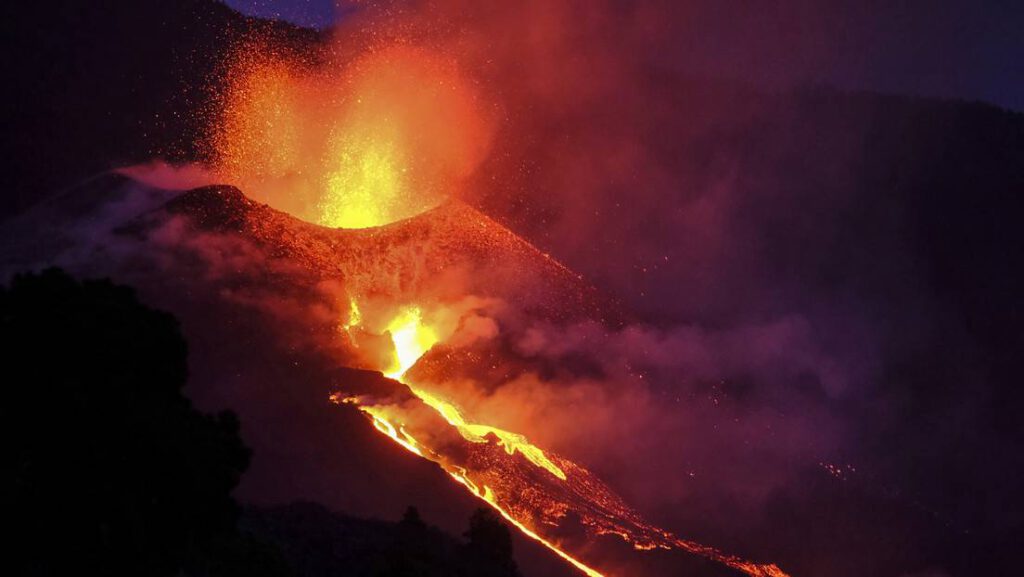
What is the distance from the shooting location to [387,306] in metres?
28.3

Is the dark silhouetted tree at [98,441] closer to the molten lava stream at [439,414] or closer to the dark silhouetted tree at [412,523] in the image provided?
the dark silhouetted tree at [412,523]

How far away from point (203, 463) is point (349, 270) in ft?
61.3

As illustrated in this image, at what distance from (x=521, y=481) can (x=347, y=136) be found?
888 inches

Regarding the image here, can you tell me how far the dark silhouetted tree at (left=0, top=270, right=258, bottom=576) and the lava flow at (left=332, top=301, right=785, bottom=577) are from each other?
949cm

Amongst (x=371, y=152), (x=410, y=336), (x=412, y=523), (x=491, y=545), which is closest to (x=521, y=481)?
(x=491, y=545)

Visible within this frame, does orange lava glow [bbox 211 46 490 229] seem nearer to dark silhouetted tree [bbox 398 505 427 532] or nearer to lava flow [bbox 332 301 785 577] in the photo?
lava flow [bbox 332 301 785 577]

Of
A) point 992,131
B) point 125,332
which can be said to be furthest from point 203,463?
point 992,131

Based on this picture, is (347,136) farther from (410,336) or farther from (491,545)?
(491,545)

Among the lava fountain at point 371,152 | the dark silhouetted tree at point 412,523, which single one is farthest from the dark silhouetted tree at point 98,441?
the lava fountain at point 371,152

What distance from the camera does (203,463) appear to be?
905cm

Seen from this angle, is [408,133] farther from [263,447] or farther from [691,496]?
[263,447]

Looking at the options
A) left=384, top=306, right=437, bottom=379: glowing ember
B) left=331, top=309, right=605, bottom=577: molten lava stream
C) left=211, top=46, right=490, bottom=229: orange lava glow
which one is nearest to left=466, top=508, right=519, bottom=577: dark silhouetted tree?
left=331, top=309, right=605, bottom=577: molten lava stream

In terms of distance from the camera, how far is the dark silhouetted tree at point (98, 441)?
831 cm

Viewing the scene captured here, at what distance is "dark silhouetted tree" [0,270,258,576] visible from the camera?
8.31 meters
